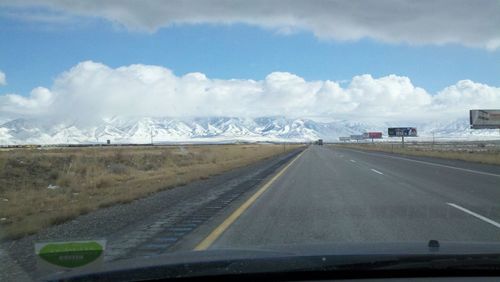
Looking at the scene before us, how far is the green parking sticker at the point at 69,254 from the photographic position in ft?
15.3

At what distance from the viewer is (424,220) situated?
10.7 metres

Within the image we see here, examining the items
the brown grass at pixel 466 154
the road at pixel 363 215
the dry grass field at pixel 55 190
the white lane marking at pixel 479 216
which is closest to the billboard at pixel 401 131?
the brown grass at pixel 466 154

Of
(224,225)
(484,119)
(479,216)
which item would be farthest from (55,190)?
(484,119)

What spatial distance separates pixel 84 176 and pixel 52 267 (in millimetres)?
23622

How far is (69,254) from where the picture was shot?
15.3ft

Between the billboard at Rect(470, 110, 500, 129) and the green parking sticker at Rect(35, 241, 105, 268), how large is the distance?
87.8 meters

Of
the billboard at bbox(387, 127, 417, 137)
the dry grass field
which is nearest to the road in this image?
the dry grass field

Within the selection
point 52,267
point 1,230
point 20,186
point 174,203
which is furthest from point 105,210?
point 20,186

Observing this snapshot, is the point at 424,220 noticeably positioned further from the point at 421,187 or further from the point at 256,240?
the point at 421,187

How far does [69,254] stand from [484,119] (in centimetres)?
8956

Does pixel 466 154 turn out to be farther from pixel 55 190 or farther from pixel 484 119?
pixel 55 190

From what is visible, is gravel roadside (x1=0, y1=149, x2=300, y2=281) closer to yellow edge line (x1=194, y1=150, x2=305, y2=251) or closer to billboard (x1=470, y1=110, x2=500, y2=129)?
yellow edge line (x1=194, y1=150, x2=305, y2=251)

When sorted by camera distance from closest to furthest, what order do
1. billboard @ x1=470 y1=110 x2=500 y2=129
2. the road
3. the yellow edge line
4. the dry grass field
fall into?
1. the yellow edge line
2. the road
3. the dry grass field
4. billboard @ x1=470 y1=110 x2=500 y2=129

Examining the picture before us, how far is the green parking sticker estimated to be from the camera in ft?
15.3
